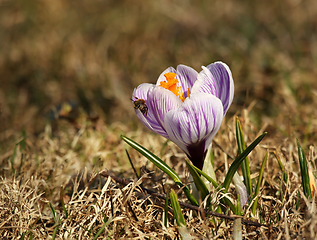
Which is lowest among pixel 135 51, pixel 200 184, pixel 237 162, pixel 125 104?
pixel 125 104

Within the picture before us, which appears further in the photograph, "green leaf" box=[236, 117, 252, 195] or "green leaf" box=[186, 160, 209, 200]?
"green leaf" box=[236, 117, 252, 195]

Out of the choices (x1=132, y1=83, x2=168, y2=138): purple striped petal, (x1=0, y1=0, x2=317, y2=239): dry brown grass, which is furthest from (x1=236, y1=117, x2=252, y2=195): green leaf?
(x1=132, y1=83, x2=168, y2=138): purple striped petal

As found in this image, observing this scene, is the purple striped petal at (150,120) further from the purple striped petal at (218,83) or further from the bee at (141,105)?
the purple striped petal at (218,83)

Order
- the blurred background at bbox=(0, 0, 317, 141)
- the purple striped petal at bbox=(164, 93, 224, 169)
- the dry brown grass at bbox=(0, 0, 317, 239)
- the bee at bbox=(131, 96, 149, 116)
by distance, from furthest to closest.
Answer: the blurred background at bbox=(0, 0, 317, 141), the dry brown grass at bbox=(0, 0, 317, 239), the bee at bbox=(131, 96, 149, 116), the purple striped petal at bbox=(164, 93, 224, 169)

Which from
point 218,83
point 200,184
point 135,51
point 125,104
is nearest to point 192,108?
point 218,83

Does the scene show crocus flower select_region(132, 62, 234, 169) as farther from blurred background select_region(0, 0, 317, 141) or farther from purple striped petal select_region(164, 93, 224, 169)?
blurred background select_region(0, 0, 317, 141)

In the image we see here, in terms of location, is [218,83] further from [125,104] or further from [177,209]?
[125,104]

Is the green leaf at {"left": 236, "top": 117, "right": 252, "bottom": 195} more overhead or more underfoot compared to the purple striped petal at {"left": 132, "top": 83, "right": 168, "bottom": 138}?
more underfoot
